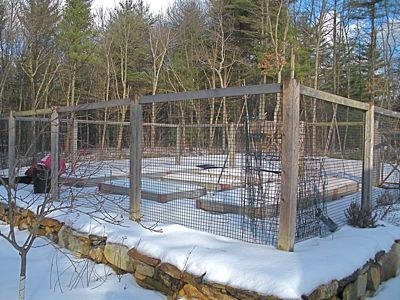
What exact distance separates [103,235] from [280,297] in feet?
7.14

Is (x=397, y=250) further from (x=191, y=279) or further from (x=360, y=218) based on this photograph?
(x=191, y=279)

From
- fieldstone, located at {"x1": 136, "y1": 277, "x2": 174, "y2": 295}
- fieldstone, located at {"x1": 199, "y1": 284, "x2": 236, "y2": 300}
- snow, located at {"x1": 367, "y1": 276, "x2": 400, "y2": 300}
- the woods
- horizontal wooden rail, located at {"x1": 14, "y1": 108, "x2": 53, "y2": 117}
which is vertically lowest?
snow, located at {"x1": 367, "y1": 276, "x2": 400, "y2": 300}

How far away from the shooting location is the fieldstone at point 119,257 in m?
3.70

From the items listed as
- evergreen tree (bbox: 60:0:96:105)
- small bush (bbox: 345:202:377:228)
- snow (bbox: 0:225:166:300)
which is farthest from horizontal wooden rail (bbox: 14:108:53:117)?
evergreen tree (bbox: 60:0:96:105)

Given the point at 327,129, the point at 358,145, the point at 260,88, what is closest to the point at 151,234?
the point at 260,88

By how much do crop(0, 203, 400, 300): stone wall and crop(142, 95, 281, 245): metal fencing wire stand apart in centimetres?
75

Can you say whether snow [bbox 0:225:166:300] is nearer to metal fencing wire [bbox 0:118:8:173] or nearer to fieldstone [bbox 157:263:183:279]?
fieldstone [bbox 157:263:183:279]

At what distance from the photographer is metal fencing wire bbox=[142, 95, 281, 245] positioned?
157 inches

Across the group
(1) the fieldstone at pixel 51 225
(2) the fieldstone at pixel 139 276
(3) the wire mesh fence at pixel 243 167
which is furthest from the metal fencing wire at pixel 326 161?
(1) the fieldstone at pixel 51 225

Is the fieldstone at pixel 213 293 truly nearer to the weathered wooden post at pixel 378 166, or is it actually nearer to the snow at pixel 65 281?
the snow at pixel 65 281

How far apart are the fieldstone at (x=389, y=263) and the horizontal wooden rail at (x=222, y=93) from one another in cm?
186

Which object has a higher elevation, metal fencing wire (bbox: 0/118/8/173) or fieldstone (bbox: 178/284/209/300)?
metal fencing wire (bbox: 0/118/8/173)

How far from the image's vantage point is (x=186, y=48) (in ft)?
65.6

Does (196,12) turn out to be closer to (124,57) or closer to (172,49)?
(172,49)
